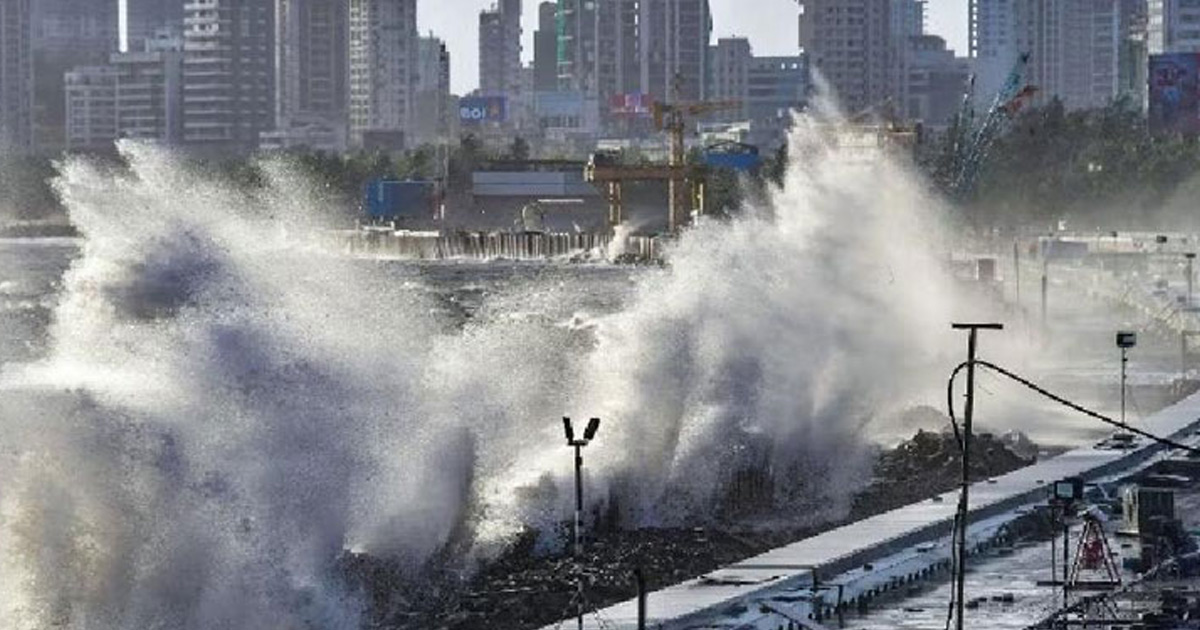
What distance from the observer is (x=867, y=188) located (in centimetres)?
9212

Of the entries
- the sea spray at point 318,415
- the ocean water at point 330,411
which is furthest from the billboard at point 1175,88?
the sea spray at point 318,415

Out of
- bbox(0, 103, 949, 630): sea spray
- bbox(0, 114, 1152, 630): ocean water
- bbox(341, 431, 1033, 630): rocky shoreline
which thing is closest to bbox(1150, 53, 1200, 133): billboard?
bbox(0, 114, 1152, 630): ocean water

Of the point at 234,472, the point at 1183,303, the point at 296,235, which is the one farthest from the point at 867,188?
the point at 234,472

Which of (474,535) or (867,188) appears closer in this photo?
(474,535)

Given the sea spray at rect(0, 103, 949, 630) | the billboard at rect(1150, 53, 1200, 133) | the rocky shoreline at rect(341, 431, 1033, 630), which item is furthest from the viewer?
the billboard at rect(1150, 53, 1200, 133)

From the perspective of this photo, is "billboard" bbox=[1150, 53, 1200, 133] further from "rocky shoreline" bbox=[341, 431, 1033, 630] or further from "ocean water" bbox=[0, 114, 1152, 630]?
"rocky shoreline" bbox=[341, 431, 1033, 630]

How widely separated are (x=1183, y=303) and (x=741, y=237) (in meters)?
48.7

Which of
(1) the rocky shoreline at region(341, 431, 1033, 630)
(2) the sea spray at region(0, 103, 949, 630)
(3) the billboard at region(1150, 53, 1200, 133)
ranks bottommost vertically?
(1) the rocky shoreline at region(341, 431, 1033, 630)

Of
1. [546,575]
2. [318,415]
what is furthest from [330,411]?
[546,575]

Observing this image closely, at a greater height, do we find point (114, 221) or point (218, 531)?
point (114, 221)

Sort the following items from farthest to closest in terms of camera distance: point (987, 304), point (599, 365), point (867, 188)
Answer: point (987, 304) < point (867, 188) < point (599, 365)

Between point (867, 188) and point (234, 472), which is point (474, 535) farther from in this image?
point (867, 188)

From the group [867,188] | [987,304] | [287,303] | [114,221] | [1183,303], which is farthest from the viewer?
[1183,303]

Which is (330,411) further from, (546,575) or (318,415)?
(546,575)
